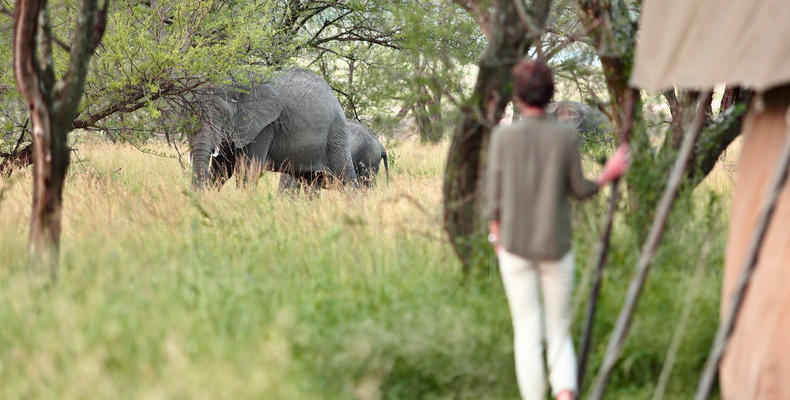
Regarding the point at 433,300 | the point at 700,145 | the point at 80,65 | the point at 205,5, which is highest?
the point at 205,5

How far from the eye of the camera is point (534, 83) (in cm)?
417

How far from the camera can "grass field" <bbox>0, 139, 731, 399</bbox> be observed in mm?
4227

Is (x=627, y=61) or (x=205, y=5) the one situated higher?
(x=205, y=5)

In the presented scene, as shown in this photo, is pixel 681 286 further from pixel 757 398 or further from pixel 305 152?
pixel 305 152

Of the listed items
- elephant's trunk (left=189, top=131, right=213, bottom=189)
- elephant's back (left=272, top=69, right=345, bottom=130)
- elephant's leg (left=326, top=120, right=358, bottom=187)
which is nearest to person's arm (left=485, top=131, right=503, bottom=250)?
elephant's trunk (left=189, top=131, right=213, bottom=189)

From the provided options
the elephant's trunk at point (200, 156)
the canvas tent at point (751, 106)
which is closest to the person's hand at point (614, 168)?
the canvas tent at point (751, 106)

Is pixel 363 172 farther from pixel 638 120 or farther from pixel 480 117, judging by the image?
pixel 480 117

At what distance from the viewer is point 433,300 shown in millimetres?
5309

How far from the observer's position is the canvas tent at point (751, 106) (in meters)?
3.93

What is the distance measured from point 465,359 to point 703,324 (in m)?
1.43

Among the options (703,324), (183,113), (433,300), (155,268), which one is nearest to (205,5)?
(183,113)

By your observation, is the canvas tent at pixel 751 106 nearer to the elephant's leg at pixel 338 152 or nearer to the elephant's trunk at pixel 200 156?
the elephant's trunk at pixel 200 156

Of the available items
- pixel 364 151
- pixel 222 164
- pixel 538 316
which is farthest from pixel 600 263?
pixel 364 151

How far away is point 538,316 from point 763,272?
1123 mm
